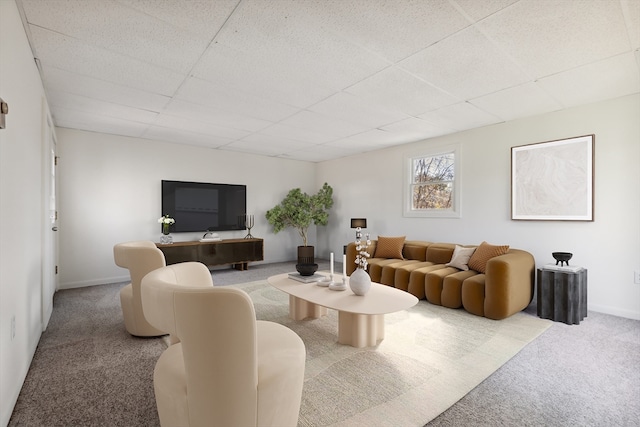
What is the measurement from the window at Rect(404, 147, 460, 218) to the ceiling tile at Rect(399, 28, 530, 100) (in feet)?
6.28

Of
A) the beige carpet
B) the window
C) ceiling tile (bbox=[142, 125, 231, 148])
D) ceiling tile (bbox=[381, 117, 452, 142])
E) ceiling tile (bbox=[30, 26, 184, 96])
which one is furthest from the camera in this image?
the window

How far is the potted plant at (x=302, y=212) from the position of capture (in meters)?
6.84

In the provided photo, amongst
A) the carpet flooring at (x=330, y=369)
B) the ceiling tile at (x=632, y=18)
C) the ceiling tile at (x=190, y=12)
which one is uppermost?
the ceiling tile at (x=190, y=12)

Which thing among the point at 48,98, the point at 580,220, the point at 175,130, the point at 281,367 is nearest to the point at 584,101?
the point at 580,220

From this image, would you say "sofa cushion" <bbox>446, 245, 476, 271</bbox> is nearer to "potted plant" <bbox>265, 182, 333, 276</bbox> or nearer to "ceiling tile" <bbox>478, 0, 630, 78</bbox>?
"ceiling tile" <bbox>478, 0, 630, 78</bbox>

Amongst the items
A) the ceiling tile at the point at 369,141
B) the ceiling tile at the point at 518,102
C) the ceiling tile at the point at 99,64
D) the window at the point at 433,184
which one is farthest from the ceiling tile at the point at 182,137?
the ceiling tile at the point at 518,102

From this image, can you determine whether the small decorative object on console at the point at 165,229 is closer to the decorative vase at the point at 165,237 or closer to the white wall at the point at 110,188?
the decorative vase at the point at 165,237

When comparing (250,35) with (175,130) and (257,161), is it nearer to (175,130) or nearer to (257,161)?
(175,130)

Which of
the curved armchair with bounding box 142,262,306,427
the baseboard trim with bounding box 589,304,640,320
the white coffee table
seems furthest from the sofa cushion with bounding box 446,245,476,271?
the curved armchair with bounding box 142,262,306,427

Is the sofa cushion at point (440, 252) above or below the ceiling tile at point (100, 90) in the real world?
below

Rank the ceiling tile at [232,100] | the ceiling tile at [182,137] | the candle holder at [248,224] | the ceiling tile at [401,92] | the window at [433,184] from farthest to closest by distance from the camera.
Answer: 1. the candle holder at [248,224]
2. the window at [433,184]
3. the ceiling tile at [182,137]
4. the ceiling tile at [232,100]
5. the ceiling tile at [401,92]

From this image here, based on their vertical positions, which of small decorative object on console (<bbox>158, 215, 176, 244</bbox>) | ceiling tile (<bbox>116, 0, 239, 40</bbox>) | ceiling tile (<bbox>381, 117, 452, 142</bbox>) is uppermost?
ceiling tile (<bbox>116, 0, 239, 40</bbox>)

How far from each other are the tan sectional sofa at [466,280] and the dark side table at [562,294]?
7.3 inches

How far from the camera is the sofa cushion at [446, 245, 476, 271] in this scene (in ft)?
13.6
